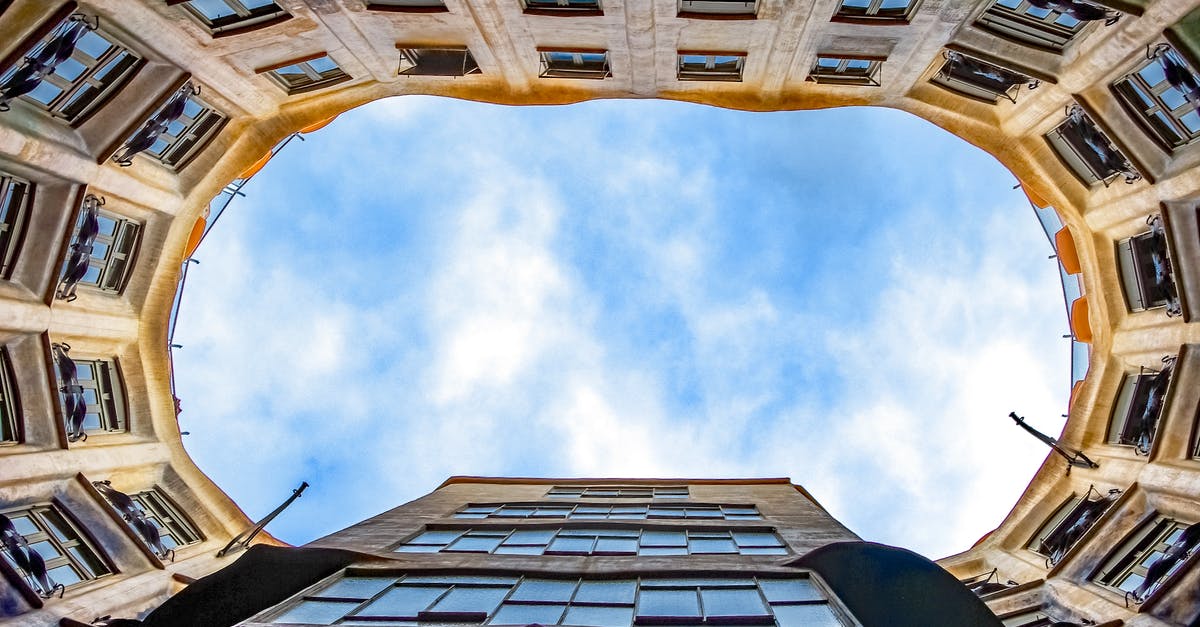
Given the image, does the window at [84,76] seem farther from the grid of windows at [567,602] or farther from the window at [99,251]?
the grid of windows at [567,602]

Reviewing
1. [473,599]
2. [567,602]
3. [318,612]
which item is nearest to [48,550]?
[318,612]

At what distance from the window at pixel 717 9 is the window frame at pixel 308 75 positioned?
9.78 m

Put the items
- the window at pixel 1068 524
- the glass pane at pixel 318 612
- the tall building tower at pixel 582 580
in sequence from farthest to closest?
the window at pixel 1068 524 < the tall building tower at pixel 582 580 < the glass pane at pixel 318 612

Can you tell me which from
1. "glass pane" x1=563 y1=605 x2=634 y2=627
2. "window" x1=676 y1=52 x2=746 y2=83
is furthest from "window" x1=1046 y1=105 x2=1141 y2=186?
"glass pane" x1=563 y1=605 x2=634 y2=627

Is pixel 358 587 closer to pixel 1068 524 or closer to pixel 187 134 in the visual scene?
pixel 187 134

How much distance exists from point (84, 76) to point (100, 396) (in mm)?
10489

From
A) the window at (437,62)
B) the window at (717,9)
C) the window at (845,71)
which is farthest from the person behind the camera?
the window at (845,71)

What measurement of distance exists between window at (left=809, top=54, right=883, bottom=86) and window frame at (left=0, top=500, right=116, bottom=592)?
79.2 ft

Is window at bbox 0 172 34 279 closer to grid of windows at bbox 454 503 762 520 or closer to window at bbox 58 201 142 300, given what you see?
window at bbox 58 201 142 300

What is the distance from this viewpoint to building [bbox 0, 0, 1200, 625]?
15812mm

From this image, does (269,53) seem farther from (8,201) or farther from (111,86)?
(8,201)

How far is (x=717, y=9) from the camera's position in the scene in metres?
17.4

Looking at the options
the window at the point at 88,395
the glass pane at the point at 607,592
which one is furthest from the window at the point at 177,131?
the glass pane at the point at 607,592

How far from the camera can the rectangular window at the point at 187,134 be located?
19047 mm
